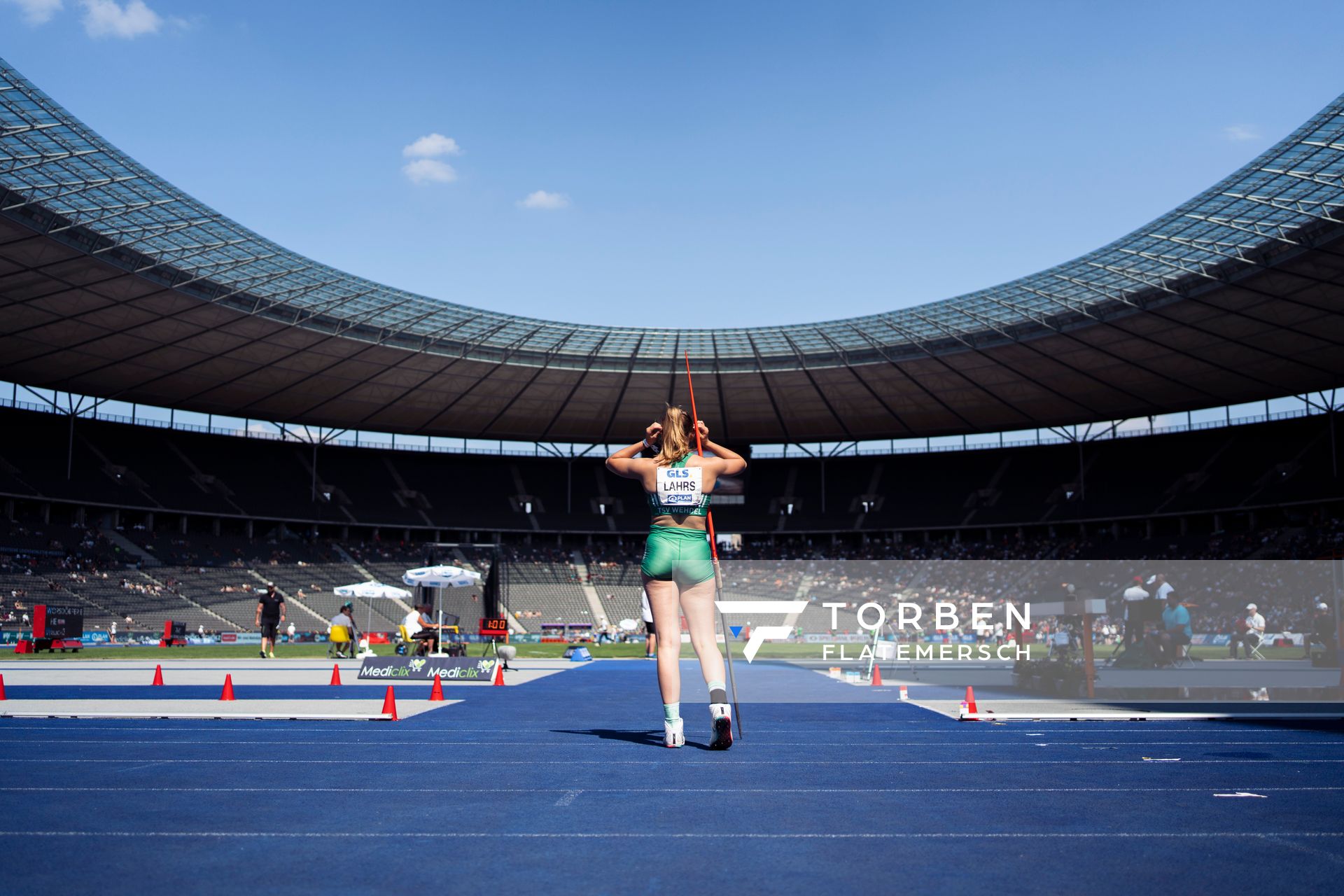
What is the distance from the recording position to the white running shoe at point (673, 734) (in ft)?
30.1

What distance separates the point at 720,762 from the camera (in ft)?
27.1

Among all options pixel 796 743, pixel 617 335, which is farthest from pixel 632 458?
pixel 617 335

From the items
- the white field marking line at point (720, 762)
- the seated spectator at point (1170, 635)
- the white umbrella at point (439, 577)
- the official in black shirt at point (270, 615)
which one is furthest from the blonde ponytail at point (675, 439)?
Result: the official in black shirt at point (270, 615)

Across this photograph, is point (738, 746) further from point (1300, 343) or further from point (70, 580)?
point (70, 580)

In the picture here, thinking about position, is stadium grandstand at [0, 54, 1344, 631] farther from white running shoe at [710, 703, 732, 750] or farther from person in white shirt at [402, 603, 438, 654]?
white running shoe at [710, 703, 732, 750]

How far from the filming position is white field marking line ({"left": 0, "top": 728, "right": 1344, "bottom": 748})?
9.59 metres

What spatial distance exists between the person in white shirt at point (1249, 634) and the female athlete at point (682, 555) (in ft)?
69.8

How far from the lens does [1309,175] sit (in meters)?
29.9

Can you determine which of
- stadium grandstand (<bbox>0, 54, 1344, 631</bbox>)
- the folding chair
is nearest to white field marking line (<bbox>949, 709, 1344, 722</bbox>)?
the folding chair

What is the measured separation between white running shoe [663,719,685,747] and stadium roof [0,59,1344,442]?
26318mm

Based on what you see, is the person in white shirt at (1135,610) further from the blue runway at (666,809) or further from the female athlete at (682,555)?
the female athlete at (682,555)

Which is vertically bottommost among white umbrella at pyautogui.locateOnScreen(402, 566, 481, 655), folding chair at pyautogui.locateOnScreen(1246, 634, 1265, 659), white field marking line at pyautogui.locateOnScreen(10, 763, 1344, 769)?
folding chair at pyautogui.locateOnScreen(1246, 634, 1265, 659)

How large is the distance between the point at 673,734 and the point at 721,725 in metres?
0.63

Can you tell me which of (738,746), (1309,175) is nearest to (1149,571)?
(738,746)
